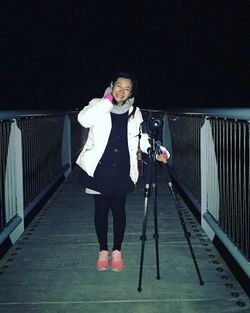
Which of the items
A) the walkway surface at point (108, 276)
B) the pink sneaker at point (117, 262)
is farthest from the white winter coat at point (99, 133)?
the pink sneaker at point (117, 262)

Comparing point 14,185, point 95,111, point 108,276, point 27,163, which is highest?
point 95,111

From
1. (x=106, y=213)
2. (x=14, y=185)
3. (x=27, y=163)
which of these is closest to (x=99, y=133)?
(x=106, y=213)

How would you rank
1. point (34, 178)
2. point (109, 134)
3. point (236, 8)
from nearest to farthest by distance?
point (109, 134) < point (34, 178) < point (236, 8)

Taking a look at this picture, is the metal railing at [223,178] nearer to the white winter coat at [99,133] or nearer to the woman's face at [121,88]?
the white winter coat at [99,133]

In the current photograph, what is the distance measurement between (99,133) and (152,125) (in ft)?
1.52

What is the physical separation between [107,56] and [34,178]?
72.0 metres

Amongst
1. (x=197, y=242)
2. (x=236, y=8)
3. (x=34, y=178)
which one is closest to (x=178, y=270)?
(x=197, y=242)

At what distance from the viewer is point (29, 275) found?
3.89 metres

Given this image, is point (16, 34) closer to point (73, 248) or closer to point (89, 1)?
point (89, 1)

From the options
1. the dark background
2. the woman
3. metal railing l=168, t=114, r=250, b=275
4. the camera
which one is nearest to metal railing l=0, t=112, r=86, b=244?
the woman

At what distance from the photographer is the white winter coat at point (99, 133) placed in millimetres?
3688

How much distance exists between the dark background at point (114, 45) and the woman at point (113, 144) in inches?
2568

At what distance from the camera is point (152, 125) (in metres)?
3.60

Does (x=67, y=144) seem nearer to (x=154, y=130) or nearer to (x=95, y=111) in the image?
(x=95, y=111)
